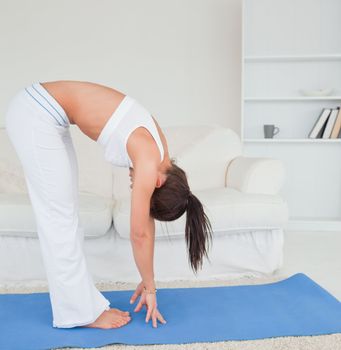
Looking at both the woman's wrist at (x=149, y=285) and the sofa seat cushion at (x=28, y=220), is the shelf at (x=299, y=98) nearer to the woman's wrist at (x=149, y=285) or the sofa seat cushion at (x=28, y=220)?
the sofa seat cushion at (x=28, y=220)

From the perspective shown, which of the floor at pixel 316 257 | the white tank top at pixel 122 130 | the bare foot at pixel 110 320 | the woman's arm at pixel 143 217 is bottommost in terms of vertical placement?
the floor at pixel 316 257

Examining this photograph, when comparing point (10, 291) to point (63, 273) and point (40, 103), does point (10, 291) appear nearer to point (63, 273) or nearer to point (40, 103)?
point (63, 273)

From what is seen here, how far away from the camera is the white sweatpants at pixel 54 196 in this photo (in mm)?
1761

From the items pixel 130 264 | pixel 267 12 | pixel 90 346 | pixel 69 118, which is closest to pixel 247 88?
pixel 267 12

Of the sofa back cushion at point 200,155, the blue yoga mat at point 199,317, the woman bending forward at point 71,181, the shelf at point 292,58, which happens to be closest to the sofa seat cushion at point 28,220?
the blue yoga mat at point 199,317

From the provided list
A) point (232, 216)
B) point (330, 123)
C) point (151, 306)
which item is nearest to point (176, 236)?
point (232, 216)

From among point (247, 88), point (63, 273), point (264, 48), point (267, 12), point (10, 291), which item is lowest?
point (10, 291)

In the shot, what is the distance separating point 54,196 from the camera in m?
1.77

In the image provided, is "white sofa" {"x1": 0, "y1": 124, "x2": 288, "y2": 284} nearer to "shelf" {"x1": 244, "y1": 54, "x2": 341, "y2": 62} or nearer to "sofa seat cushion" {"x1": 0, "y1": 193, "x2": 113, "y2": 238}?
"sofa seat cushion" {"x1": 0, "y1": 193, "x2": 113, "y2": 238}

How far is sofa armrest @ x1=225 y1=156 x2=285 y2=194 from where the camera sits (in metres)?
2.69

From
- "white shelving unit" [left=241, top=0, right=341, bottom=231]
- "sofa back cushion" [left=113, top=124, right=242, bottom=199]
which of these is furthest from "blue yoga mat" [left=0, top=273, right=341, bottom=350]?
"white shelving unit" [left=241, top=0, right=341, bottom=231]

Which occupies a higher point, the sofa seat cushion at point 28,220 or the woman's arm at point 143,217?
the woman's arm at point 143,217

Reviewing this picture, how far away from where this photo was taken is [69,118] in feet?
5.96

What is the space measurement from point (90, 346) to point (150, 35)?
2.93 m
